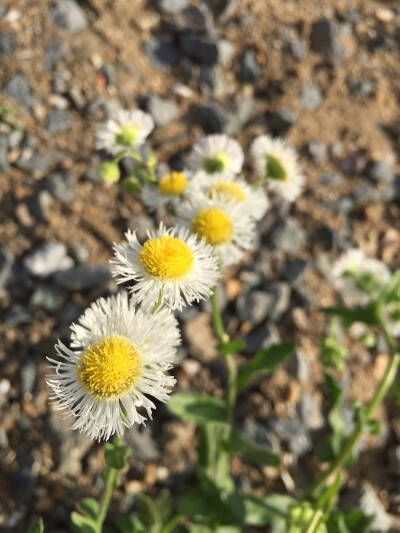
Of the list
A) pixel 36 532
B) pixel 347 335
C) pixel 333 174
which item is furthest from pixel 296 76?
pixel 36 532

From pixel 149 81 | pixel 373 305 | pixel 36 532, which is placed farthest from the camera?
pixel 149 81

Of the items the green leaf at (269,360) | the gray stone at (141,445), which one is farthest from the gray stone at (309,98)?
the gray stone at (141,445)

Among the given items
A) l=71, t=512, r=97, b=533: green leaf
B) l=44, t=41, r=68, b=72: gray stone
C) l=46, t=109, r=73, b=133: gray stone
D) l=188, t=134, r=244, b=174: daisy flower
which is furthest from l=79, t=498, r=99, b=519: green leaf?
l=44, t=41, r=68, b=72: gray stone

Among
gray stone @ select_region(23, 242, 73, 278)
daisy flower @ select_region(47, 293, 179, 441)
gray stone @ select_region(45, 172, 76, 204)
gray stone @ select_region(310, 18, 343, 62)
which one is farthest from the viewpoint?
gray stone @ select_region(310, 18, 343, 62)

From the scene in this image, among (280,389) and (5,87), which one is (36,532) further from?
(5,87)

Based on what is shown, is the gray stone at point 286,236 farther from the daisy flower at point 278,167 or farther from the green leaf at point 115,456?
the green leaf at point 115,456

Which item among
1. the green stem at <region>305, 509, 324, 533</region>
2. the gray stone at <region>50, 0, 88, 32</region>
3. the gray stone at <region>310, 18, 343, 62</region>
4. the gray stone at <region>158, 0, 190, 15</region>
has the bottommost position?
the green stem at <region>305, 509, 324, 533</region>

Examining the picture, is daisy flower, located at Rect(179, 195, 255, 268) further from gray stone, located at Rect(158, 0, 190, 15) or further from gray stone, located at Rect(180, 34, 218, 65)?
gray stone, located at Rect(158, 0, 190, 15)

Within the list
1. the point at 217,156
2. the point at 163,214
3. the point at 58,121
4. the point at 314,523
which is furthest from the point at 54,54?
the point at 314,523

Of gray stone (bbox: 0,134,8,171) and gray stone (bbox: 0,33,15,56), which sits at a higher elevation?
gray stone (bbox: 0,33,15,56)
